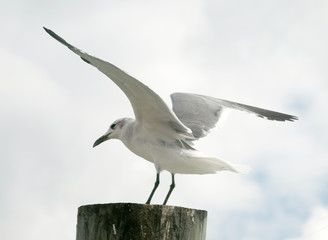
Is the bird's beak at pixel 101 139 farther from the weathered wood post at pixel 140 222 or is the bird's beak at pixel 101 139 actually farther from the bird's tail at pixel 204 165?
the weathered wood post at pixel 140 222

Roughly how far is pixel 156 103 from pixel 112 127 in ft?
3.94

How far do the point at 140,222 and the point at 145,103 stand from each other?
8.31ft

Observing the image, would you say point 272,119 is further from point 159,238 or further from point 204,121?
point 159,238

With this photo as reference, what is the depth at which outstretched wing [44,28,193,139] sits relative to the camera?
18.1 ft

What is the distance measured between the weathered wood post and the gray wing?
2855 millimetres

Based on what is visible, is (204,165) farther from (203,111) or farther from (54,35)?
(54,35)

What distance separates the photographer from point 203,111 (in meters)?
7.27

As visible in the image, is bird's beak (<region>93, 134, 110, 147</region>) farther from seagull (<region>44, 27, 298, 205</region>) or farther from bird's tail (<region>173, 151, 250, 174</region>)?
bird's tail (<region>173, 151, 250, 174</region>)

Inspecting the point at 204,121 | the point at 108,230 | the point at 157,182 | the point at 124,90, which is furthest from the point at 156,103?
the point at 108,230

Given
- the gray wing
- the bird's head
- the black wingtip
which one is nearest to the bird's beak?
the bird's head

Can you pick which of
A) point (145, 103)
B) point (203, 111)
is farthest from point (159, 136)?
point (203, 111)

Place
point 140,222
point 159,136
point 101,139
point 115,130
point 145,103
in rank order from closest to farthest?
1. point 140,222
2. point 145,103
3. point 159,136
4. point 115,130
5. point 101,139

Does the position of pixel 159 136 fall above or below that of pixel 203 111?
below

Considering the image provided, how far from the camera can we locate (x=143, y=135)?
6250 millimetres
